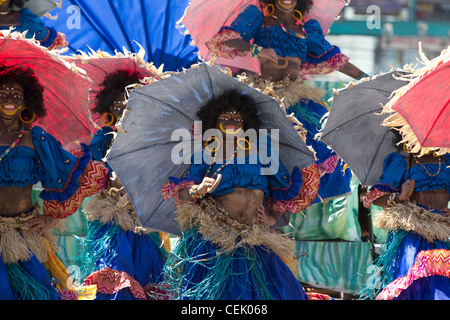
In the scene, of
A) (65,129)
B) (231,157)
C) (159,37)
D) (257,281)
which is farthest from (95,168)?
(159,37)

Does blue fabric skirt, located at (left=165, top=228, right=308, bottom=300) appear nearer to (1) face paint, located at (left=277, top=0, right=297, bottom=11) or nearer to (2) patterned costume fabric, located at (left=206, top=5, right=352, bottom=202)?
(2) patterned costume fabric, located at (left=206, top=5, right=352, bottom=202)

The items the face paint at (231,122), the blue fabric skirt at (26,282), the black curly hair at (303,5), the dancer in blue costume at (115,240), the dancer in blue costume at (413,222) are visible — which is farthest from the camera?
the black curly hair at (303,5)

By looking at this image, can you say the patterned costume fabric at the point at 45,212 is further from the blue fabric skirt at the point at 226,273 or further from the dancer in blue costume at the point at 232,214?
the blue fabric skirt at the point at 226,273

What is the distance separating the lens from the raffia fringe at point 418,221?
18.6 feet

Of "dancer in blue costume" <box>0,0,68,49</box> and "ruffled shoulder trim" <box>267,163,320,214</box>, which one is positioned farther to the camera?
"dancer in blue costume" <box>0,0,68,49</box>

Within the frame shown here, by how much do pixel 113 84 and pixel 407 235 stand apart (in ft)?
8.48

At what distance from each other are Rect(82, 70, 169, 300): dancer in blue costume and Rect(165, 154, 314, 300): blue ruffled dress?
108 centimetres

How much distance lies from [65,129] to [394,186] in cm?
224

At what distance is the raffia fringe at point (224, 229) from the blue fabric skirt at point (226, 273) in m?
0.04

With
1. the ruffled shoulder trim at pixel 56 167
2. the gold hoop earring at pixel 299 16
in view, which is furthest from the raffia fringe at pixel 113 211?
the gold hoop earring at pixel 299 16

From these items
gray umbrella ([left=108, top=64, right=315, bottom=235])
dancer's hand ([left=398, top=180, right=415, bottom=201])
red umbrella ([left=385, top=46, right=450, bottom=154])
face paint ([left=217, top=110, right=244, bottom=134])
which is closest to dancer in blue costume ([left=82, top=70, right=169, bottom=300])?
gray umbrella ([left=108, top=64, right=315, bottom=235])

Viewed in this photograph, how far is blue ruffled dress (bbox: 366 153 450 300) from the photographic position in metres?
5.57

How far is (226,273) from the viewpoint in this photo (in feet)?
16.9

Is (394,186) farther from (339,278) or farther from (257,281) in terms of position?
(339,278)
